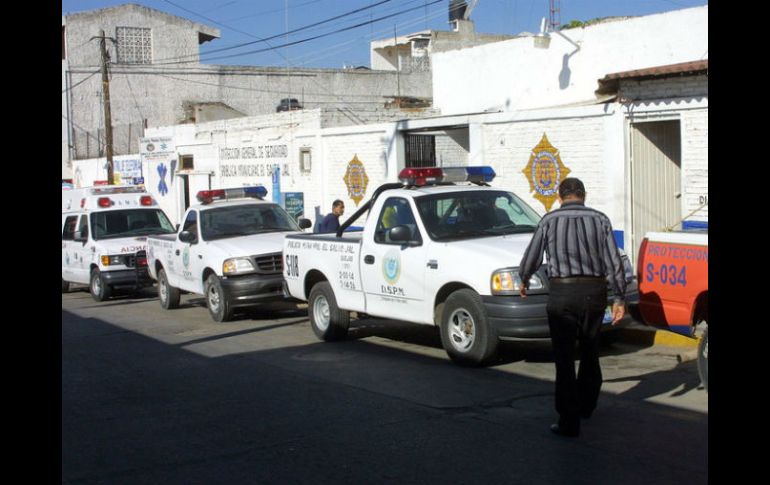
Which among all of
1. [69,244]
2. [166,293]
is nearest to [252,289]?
[166,293]

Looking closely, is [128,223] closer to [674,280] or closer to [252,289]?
[252,289]

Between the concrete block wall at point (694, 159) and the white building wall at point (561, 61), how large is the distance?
3.65m

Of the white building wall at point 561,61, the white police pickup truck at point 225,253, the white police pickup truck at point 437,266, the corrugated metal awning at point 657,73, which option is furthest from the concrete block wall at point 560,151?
the white police pickup truck at point 437,266

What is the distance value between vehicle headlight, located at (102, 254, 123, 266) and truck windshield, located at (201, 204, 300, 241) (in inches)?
151

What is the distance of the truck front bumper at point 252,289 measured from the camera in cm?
1402

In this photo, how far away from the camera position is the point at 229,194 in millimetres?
16672

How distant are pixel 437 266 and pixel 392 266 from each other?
2.91 feet

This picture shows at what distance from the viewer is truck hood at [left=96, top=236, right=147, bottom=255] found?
18594 mm

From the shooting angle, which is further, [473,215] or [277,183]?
[277,183]

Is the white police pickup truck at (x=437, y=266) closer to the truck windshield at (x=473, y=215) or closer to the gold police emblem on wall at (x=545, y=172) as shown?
the truck windshield at (x=473, y=215)

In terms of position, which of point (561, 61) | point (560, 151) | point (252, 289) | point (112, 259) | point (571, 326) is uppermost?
point (561, 61)

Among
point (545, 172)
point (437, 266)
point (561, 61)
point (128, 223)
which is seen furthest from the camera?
point (561, 61)

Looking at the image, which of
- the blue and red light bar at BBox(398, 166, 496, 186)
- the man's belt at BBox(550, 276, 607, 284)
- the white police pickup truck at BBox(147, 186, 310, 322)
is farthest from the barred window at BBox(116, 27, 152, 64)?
the man's belt at BBox(550, 276, 607, 284)

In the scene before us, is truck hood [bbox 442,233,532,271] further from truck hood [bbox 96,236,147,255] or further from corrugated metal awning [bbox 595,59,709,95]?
truck hood [bbox 96,236,147,255]
